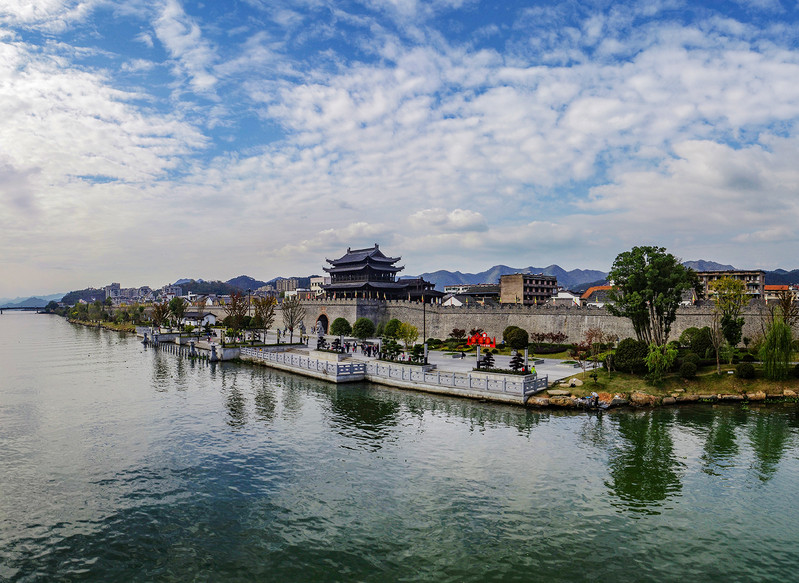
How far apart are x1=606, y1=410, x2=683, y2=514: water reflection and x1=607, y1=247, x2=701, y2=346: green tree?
1324 cm

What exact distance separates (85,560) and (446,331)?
5199cm

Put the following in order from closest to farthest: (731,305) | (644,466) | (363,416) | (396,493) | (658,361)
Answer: (396,493) < (644,466) < (363,416) < (658,361) < (731,305)

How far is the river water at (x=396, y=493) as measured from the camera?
1255 centimetres

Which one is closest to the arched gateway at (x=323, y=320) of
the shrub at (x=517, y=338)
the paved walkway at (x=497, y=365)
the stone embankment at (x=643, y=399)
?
the paved walkway at (x=497, y=365)

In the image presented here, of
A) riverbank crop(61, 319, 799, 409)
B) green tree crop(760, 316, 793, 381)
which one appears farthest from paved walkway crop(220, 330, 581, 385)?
green tree crop(760, 316, 793, 381)

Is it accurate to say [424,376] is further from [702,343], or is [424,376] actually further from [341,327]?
[341,327]

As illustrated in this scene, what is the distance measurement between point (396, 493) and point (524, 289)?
85832mm

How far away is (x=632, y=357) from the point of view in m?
32.5

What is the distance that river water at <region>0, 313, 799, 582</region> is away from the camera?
12547mm

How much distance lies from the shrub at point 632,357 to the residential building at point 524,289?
62893 millimetres

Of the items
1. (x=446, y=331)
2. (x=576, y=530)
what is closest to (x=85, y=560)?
(x=576, y=530)

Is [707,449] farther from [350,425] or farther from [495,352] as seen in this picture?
[495,352]

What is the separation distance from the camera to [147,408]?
2955 centimetres

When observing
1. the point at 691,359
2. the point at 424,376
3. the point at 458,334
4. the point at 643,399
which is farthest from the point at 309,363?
the point at 691,359
